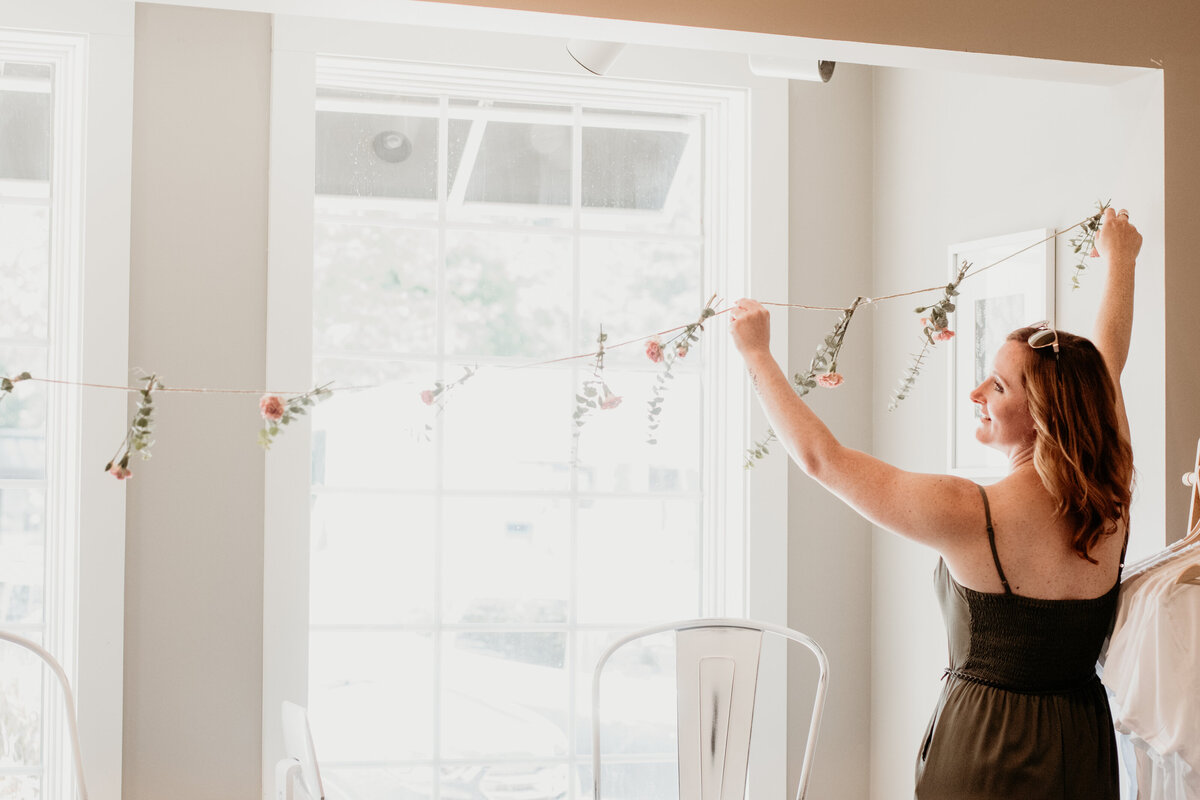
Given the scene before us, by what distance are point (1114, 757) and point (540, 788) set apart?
1.61 metres

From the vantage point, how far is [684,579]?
3078 millimetres

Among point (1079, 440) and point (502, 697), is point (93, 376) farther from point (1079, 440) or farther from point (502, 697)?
point (1079, 440)

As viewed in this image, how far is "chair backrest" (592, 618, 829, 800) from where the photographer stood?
2.24m

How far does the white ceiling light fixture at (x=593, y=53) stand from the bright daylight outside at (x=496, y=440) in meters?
0.43

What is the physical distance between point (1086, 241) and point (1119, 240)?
10 centimetres

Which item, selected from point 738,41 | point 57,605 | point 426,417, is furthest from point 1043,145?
point 57,605

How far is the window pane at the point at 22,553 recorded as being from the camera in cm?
263

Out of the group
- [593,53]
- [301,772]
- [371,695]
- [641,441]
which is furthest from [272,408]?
[641,441]

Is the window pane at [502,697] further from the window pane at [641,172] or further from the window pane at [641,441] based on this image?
the window pane at [641,172]

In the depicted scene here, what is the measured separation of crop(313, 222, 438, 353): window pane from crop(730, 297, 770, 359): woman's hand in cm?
127

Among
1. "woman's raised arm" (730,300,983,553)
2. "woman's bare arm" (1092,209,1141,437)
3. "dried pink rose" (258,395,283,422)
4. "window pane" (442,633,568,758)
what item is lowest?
"window pane" (442,633,568,758)

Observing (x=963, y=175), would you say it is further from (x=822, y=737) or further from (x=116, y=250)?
(x=116, y=250)

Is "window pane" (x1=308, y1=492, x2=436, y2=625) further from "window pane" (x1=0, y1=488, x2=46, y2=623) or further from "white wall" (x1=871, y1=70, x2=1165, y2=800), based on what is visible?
"white wall" (x1=871, y1=70, x2=1165, y2=800)

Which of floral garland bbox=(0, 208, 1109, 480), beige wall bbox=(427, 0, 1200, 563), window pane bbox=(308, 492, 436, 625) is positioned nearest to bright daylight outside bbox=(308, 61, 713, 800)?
window pane bbox=(308, 492, 436, 625)
